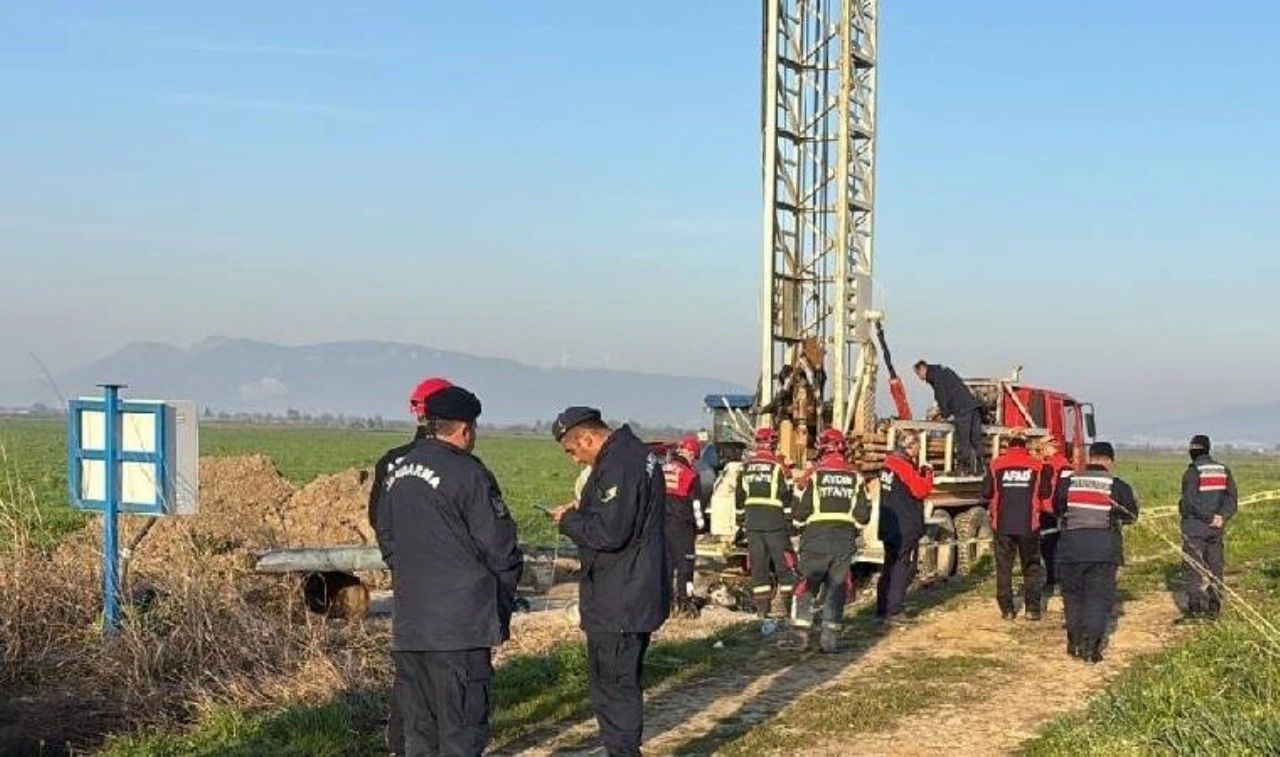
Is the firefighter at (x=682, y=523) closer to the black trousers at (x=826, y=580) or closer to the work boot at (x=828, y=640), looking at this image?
the black trousers at (x=826, y=580)

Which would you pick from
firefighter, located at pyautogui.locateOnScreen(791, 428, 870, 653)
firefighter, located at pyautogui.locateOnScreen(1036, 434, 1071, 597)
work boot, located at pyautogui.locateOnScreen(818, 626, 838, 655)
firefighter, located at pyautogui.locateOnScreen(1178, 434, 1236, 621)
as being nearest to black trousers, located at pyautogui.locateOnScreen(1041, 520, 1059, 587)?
firefighter, located at pyautogui.locateOnScreen(1036, 434, 1071, 597)

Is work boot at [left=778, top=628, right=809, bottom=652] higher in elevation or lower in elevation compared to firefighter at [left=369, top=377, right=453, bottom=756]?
lower

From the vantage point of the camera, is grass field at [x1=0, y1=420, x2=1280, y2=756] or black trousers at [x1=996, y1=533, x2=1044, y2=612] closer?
grass field at [x1=0, y1=420, x2=1280, y2=756]

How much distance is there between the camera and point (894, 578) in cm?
1399

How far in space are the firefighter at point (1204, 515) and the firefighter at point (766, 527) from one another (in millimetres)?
3786

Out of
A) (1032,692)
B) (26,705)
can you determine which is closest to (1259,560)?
(1032,692)

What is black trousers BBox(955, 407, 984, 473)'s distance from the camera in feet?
61.4

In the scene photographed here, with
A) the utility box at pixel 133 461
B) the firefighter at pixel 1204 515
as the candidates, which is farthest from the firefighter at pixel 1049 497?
the utility box at pixel 133 461

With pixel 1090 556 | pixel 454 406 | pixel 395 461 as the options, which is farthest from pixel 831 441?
pixel 454 406

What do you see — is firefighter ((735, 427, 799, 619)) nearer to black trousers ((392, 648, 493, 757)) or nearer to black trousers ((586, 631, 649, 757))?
black trousers ((586, 631, 649, 757))

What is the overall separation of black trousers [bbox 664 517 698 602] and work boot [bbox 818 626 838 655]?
2.20 meters

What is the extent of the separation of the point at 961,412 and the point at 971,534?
5.33ft

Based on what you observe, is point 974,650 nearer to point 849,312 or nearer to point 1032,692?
point 1032,692

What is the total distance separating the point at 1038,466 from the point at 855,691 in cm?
455
